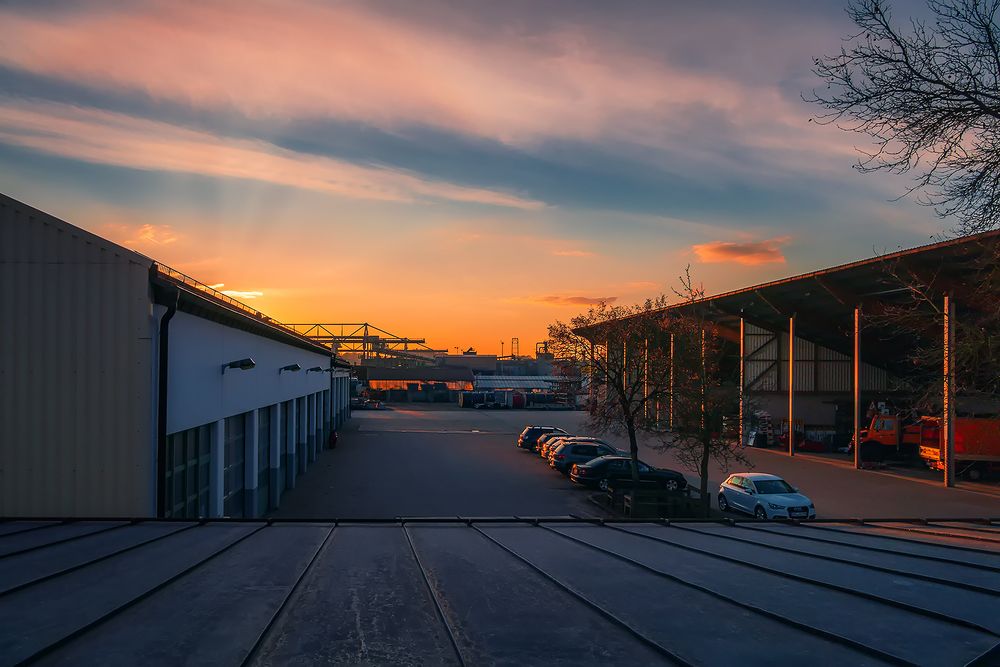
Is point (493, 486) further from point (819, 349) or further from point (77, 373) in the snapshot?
point (819, 349)

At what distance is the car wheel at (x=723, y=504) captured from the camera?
68.5ft

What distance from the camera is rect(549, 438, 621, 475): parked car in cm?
2819

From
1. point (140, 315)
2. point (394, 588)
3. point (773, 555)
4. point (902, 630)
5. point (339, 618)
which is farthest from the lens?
point (140, 315)

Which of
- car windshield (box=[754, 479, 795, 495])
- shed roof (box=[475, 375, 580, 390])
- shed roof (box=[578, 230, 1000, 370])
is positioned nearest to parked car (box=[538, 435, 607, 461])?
shed roof (box=[578, 230, 1000, 370])

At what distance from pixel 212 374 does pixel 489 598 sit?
879cm

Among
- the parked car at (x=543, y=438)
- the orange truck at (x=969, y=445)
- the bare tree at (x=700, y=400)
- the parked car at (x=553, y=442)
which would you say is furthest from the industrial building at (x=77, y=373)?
the parked car at (x=543, y=438)

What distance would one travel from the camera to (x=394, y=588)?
19.5ft

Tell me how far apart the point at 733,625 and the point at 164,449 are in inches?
321

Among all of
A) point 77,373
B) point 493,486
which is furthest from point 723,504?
point 77,373

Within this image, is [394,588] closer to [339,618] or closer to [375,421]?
[339,618]

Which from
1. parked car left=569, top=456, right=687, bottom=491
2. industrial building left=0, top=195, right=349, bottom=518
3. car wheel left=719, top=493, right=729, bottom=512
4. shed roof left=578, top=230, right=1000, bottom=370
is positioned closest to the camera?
industrial building left=0, top=195, right=349, bottom=518

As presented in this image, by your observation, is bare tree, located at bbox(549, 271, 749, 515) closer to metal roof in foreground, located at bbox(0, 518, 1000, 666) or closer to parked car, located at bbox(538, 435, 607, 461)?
parked car, located at bbox(538, 435, 607, 461)

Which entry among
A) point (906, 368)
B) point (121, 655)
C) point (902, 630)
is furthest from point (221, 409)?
point (906, 368)

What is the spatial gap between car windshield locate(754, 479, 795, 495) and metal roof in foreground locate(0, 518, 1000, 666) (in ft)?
36.5
